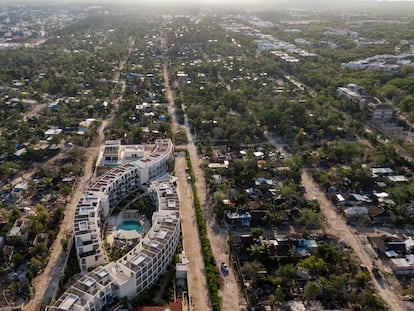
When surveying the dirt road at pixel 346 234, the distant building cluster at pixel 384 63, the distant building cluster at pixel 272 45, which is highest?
the distant building cluster at pixel 384 63

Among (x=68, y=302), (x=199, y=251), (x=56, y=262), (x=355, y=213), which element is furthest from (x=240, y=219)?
(x=68, y=302)

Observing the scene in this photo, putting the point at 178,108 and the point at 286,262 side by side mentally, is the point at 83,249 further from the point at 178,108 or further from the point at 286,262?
the point at 178,108

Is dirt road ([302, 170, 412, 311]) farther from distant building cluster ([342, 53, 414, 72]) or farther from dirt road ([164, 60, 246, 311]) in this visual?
A: distant building cluster ([342, 53, 414, 72])

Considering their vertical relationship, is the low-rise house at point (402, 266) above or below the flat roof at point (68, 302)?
below

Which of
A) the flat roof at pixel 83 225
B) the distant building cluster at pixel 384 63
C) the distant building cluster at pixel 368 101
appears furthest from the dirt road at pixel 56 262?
the distant building cluster at pixel 384 63

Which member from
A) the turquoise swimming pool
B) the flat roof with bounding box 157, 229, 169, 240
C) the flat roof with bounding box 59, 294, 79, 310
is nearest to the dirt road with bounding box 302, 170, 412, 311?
the flat roof with bounding box 157, 229, 169, 240

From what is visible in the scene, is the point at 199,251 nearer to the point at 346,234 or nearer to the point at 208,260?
the point at 208,260

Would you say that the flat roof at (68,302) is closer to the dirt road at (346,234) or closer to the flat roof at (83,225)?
the flat roof at (83,225)
